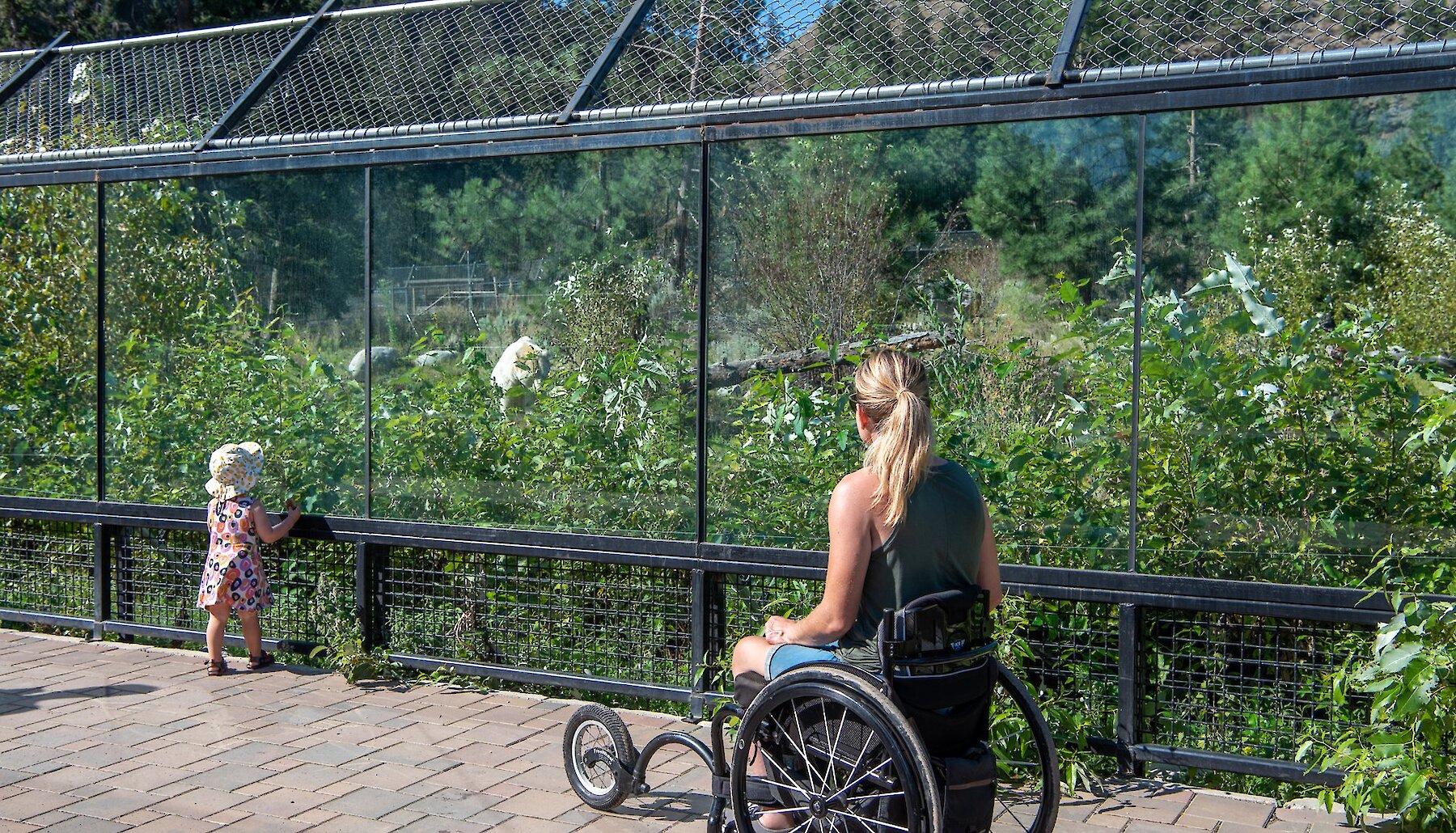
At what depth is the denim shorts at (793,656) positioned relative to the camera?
3.57 metres

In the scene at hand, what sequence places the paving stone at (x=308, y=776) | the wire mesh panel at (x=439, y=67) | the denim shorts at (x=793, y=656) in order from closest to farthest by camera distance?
the denim shorts at (x=793, y=656), the paving stone at (x=308, y=776), the wire mesh panel at (x=439, y=67)

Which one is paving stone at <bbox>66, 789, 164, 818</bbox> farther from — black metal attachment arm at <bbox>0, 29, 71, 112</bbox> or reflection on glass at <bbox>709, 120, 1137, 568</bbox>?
black metal attachment arm at <bbox>0, 29, 71, 112</bbox>

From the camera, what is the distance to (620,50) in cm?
597

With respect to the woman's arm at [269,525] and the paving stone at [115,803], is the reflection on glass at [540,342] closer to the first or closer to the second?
the woman's arm at [269,525]

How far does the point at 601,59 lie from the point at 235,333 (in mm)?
2569

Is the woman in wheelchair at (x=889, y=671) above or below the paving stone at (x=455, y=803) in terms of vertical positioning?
above

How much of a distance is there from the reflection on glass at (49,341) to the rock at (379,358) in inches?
73.2

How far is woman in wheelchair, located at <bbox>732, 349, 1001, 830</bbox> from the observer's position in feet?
11.2

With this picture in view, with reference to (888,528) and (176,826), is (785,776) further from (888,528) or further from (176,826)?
(176,826)

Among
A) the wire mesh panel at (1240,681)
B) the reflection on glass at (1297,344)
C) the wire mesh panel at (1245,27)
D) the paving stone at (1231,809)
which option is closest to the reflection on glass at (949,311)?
the reflection on glass at (1297,344)

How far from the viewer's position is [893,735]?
128 inches

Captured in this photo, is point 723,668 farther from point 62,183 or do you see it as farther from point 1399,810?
point 62,183

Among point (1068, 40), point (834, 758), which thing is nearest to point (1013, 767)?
point (834, 758)

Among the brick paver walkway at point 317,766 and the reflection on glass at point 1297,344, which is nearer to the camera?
the brick paver walkway at point 317,766
